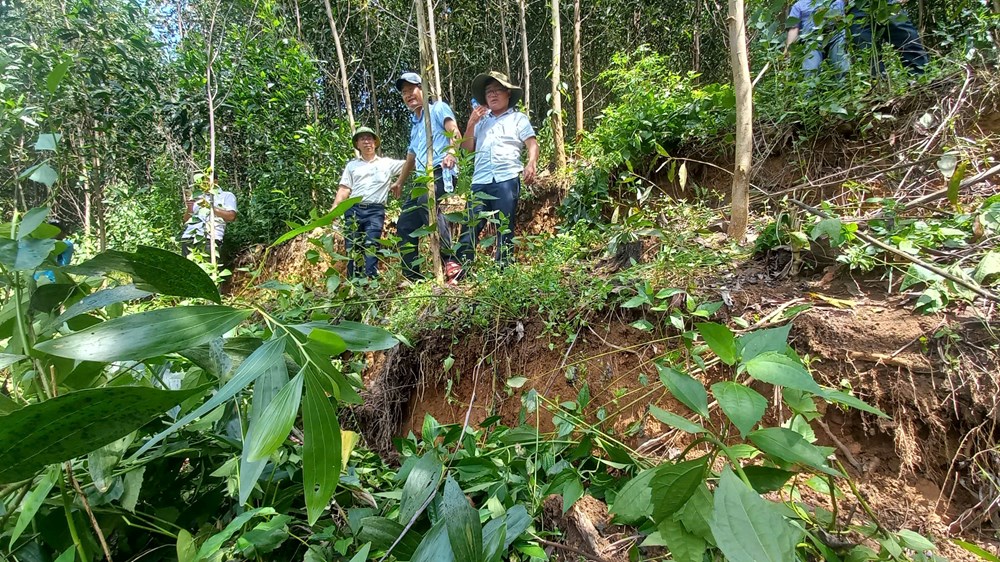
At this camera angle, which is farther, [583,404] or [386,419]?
[386,419]

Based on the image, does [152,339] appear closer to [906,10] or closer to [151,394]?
[151,394]

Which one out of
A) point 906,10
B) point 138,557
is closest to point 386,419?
point 138,557

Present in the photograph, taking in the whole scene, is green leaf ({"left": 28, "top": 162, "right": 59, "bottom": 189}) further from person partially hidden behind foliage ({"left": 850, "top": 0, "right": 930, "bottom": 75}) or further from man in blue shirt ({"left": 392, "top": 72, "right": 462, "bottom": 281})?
person partially hidden behind foliage ({"left": 850, "top": 0, "right": 930, "bottom": 75})

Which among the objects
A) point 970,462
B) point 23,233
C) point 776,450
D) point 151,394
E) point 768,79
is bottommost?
point 970,462

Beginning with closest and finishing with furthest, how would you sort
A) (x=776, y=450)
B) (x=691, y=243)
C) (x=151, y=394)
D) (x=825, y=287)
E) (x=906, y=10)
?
(x=151, y=394), (x=776, y=450), (x=825, y=287), (x=691, y=243), (x=906, y=10)

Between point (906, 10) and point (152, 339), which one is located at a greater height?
point (906, 10)

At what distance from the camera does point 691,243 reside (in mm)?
2158

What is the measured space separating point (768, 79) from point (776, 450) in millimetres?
3330

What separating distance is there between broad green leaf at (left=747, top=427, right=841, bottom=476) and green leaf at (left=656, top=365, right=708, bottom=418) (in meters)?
0.07

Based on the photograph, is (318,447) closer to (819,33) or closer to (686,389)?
(686,389)

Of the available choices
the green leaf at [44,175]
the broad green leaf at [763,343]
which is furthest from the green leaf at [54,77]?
the broad green leaf at [763,343]

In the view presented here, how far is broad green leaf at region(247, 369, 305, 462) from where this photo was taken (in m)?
0.41

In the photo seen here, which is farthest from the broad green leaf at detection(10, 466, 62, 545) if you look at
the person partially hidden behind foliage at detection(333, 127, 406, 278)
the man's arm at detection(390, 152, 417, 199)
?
the person partially hidden behind foliage at detection(333, 127, 406, 278)

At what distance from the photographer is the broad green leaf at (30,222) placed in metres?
0.58
